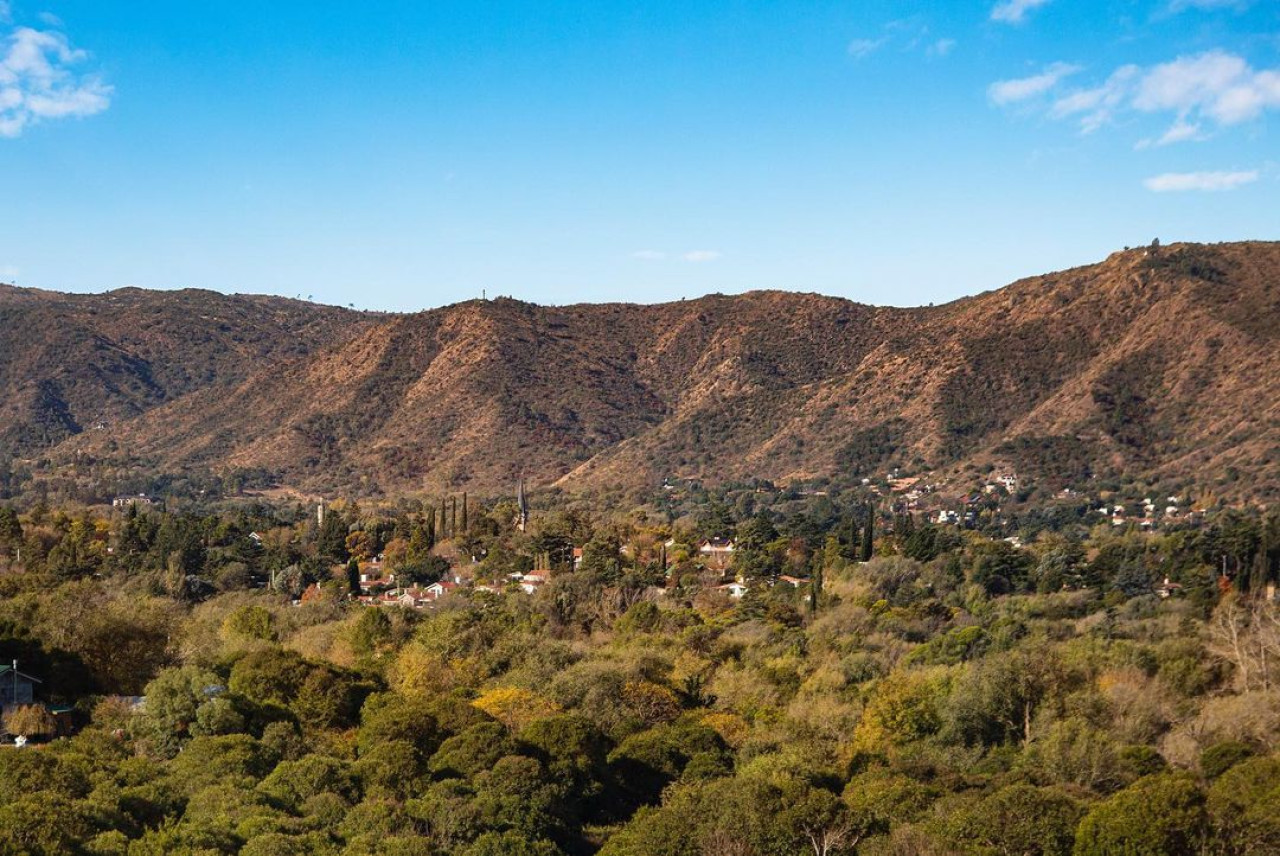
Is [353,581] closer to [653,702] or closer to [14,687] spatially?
[653,702]

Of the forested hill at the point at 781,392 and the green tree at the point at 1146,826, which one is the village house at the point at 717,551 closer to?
the forested hill at the point at 781,392

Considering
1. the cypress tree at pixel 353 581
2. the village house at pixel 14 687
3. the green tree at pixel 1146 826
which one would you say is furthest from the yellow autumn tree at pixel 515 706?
the cypress tree at pixel 353 581

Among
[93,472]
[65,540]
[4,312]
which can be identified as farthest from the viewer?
[4,312]

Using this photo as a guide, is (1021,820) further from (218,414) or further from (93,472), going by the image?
(218,414)

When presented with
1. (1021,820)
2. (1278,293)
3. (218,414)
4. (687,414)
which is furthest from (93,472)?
(1021,820)

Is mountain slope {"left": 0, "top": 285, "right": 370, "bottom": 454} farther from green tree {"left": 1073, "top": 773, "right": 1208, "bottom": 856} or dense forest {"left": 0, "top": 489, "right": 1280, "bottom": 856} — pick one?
green tree {"left": 1073, "top": 773, "right": 1208, "bottom": 856}

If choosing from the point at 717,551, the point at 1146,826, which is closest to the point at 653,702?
the point at 1146,826

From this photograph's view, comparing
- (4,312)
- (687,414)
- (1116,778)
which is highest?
(4,312)
